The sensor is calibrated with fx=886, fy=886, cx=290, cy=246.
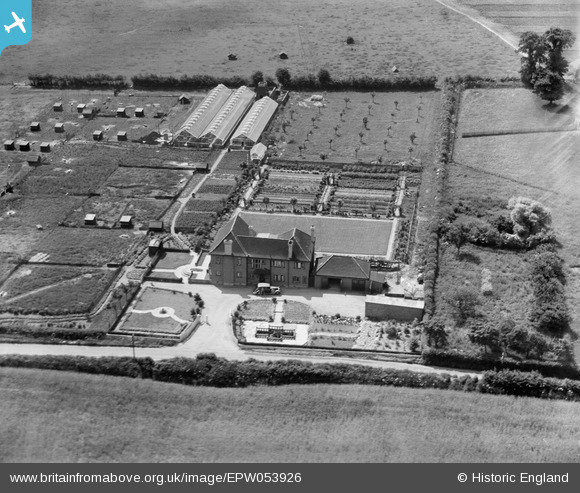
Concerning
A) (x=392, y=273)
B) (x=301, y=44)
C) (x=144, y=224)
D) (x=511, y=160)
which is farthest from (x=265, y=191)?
(x=301, y=44)

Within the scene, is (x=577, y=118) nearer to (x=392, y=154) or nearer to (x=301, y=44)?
(x=392, y=154)

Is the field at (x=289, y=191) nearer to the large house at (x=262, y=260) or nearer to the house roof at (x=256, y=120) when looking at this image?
the house roof at (x=256, y=120)

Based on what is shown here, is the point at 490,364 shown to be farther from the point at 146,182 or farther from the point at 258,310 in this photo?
the point at 146,182

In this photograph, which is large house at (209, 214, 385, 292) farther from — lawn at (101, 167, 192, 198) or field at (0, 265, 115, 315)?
lawn at (101, 167, 192, 198)

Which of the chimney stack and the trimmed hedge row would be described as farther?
the chimney stack

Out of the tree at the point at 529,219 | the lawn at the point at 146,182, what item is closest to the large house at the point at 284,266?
the tree at the point at 529,219

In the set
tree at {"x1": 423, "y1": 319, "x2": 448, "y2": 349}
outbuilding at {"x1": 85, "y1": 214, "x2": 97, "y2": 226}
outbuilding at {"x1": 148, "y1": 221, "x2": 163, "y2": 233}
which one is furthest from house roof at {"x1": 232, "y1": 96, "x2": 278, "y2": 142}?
tree at {"x1": 423, "y1": 319, "x2": 448, "y2": 349}
